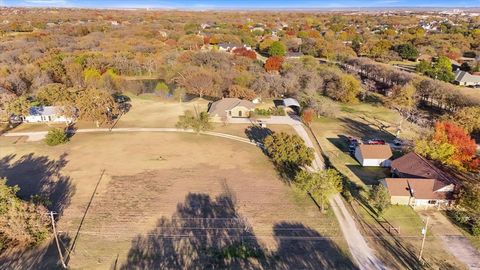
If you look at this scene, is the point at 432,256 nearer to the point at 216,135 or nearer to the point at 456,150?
the point at 456,150

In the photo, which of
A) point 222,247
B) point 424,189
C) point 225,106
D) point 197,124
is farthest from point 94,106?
point 424,189

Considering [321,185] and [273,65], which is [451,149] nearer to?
[321,185]

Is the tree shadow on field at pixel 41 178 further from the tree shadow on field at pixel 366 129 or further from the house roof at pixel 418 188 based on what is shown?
the tree shadow on field at pixel 366 129

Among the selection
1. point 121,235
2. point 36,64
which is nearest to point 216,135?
point 121,235

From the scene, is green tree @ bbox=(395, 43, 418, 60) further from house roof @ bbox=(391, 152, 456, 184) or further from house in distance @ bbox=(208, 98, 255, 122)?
house roof @ bbox=(391, 152, 456, 184)

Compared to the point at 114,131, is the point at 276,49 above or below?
above

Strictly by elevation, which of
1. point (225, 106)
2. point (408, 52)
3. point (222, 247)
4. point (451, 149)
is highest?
point (408, 52)

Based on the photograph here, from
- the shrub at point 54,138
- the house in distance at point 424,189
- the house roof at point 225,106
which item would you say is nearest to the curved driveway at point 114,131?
the shrub at point 54,138
